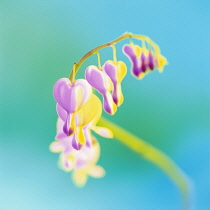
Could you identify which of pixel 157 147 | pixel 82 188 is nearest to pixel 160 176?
pixel 157 147

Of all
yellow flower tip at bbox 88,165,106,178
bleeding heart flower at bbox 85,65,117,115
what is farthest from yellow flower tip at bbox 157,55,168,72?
yellow flower tip at bbox 88,165,106,178

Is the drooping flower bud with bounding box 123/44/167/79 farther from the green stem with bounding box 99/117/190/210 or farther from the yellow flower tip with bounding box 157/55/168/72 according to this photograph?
the green stem with bounding box 99/117/190/210

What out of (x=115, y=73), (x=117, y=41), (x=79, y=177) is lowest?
(x=79, y=177)

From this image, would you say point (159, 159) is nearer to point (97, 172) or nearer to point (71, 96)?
point (97, 172)

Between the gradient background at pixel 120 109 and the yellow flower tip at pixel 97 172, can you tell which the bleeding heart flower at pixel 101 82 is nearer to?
the gradient background at pixel 120 109

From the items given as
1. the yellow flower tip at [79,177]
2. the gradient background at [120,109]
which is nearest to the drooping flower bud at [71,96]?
the gradient background at [120,109]

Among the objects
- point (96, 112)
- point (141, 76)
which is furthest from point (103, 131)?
point (141, 76)

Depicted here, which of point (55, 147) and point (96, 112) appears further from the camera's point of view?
point (55, 147)
